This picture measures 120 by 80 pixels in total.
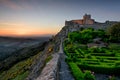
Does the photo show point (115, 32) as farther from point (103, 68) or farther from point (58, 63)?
point (58, 63)

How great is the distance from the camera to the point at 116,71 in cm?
3144

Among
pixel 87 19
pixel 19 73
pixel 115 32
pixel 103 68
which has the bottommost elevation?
pixel 19 73

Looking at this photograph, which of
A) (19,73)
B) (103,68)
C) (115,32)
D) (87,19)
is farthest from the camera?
(87,19)

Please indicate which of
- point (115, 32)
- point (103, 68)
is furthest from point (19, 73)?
point (103, 68)

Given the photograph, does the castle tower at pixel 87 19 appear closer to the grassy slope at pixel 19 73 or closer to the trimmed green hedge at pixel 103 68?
the grassy slope at pixel 19 73

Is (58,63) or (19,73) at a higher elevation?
(58,63)

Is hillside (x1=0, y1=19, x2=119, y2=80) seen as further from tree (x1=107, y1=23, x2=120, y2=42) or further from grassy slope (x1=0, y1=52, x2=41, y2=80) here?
tree (x1=107, y1=23, x2=120, y2=42)

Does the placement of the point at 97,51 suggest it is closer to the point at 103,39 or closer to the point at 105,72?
the point at 105,72

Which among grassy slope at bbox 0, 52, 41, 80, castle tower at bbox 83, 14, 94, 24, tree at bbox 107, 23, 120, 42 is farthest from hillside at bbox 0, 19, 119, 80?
castle tower at bbox 83, 14, 94, 24

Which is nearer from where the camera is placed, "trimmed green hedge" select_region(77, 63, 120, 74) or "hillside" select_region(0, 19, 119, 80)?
"hillside" select_region(0, 19, 119, 80)

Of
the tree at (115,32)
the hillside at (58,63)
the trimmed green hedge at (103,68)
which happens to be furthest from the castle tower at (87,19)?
the trimmed green hedge at (103,68)

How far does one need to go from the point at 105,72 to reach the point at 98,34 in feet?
165

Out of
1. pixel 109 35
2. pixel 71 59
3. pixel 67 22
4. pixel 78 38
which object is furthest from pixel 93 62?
pixel 67 22

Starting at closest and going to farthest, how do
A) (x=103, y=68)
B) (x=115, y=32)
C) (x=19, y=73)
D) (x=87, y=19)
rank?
(x=103, y=68) < (x=19, y=73) < (x=115, y=32) < (x=87, y=19)
